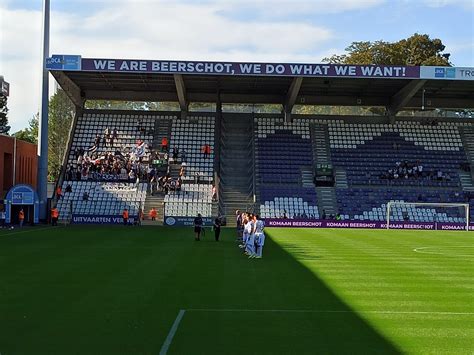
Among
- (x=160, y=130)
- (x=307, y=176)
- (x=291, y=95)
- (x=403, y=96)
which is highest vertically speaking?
(x=403, y=96)

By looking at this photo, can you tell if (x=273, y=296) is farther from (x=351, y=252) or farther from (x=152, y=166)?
(x=152, y=166)

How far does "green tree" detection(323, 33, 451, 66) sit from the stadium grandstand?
66.1ft

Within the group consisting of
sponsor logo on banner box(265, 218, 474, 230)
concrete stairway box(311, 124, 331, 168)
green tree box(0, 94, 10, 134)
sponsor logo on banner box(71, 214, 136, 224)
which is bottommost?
sponsor logo on banner box(265, 218, 474, 230)

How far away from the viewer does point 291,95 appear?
192 feet

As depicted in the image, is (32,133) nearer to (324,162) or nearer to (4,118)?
(4,118)

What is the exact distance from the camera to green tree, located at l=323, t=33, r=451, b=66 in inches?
3273

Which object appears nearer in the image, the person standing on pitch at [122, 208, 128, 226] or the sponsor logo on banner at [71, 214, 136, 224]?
the person standing on pitch at [122, 208, 128, 226]

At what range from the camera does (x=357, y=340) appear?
1092 cm

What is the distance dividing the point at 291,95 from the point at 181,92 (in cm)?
954

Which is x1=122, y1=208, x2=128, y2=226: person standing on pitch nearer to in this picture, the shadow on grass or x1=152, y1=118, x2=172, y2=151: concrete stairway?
x1=152, y1=118, x2=172, y2=151: concrete stairway

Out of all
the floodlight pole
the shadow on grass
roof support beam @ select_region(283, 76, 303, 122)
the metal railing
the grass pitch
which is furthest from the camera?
roof support beam @ select_region(283, 76, 303, 122)

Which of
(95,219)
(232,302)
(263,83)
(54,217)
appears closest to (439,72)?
(263,83)

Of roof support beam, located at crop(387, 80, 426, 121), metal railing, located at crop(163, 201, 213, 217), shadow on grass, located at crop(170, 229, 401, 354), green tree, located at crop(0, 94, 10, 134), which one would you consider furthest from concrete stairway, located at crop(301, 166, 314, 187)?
green tree, located at crop(0, 94, 10, 134)

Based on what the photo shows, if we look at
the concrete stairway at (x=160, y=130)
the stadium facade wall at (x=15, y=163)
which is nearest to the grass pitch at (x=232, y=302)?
the stadium facade wall at (x=15, y=163)
